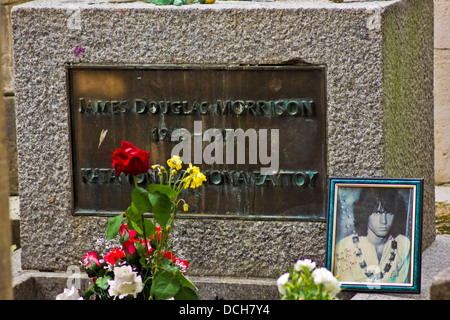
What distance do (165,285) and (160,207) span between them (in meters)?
0.31

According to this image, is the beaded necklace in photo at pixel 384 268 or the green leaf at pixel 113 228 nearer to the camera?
the green leaf at pixel 113 228

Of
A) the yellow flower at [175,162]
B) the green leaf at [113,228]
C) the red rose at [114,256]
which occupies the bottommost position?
the red rose at [114,256]

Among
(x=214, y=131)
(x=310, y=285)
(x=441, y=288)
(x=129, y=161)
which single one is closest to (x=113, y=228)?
(x=129, y=161)

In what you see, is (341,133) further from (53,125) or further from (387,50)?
(53,125)

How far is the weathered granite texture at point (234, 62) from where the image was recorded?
11.7 ft

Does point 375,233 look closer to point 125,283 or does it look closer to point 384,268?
point 384,268

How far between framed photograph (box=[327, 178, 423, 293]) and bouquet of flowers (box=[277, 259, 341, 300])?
82cm

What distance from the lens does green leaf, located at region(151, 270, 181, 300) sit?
3.05 metres

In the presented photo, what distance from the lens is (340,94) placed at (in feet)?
11.8

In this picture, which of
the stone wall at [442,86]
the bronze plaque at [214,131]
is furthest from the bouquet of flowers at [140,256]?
→ the stone wall at [442,86]

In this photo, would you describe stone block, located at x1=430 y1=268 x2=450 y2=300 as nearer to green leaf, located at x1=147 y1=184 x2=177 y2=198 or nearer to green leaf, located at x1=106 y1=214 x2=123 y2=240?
green leaf, located at x1=147 y1=184 x2=177 y2=198

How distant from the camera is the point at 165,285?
3.07 metres

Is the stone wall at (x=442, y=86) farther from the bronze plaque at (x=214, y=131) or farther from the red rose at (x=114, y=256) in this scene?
the red rose at (x=114, y=256)
